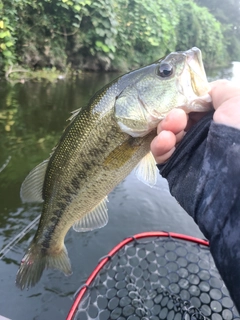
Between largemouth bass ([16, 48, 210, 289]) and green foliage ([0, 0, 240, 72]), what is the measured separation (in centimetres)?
872

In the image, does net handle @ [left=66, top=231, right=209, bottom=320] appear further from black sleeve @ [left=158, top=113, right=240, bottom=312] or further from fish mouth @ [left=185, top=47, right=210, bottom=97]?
fish mouth @ [left=185, top=47, right=210, bottom=97]

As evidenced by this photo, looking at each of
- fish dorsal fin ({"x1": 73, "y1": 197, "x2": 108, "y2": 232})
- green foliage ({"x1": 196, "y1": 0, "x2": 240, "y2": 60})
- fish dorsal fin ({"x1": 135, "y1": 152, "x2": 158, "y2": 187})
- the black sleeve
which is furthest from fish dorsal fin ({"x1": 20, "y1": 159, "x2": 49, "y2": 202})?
green foliage ({"x1": 196, "y1": 0, "x2": 240, "y2": 60})

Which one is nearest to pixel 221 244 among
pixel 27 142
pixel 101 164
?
pixel 101 164

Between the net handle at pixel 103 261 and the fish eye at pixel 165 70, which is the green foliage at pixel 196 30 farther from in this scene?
the fish eye at pixel 165 70

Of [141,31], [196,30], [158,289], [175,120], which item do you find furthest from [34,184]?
[196,30]

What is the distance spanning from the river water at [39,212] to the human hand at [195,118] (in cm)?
181

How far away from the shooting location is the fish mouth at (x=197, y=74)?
4.82ft

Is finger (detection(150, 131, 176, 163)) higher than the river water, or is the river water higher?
finger (detection(150, 131, 176, 163))

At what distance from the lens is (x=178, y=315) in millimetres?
2344

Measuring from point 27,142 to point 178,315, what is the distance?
4089mm

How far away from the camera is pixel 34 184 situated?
1979mm

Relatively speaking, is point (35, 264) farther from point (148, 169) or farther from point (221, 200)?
point (221, 200)

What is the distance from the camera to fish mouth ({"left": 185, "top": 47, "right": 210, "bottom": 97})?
1.47 m

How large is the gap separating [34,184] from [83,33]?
40.9 feet
